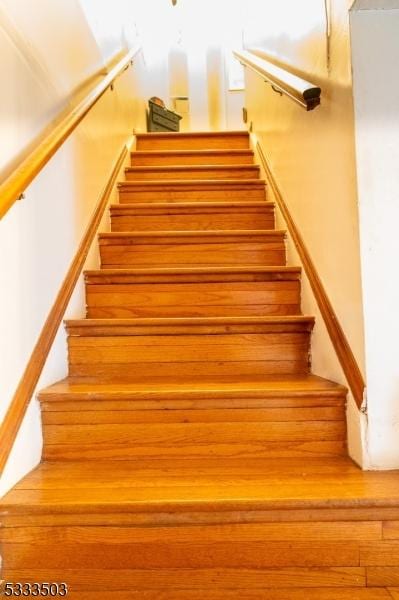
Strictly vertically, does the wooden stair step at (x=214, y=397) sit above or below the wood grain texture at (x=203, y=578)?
above

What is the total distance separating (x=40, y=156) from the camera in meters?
1.21

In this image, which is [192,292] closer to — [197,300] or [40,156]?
[197,300]

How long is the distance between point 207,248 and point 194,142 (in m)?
1.65

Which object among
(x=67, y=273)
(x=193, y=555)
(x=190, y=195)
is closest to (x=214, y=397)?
(x=193, y=555)

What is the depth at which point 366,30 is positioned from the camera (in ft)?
3.82

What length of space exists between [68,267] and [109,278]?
0.23m

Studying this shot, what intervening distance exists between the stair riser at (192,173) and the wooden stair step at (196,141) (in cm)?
60

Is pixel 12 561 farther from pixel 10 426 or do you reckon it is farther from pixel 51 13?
pixel 51 13

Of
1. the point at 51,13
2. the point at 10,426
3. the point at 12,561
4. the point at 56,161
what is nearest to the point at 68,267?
the point at 56,161

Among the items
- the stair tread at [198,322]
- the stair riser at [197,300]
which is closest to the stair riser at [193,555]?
the stair tread at [198,322]

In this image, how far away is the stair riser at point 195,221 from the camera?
→ 2.43 meters

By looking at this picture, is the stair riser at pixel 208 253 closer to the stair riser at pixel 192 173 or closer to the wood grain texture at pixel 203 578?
the stair riser at pixel 192 173

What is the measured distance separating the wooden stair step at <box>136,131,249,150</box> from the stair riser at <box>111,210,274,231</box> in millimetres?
1241

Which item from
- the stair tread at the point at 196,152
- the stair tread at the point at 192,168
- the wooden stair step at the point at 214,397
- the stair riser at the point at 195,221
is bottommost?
the wooden stair step at the point at 214,397
